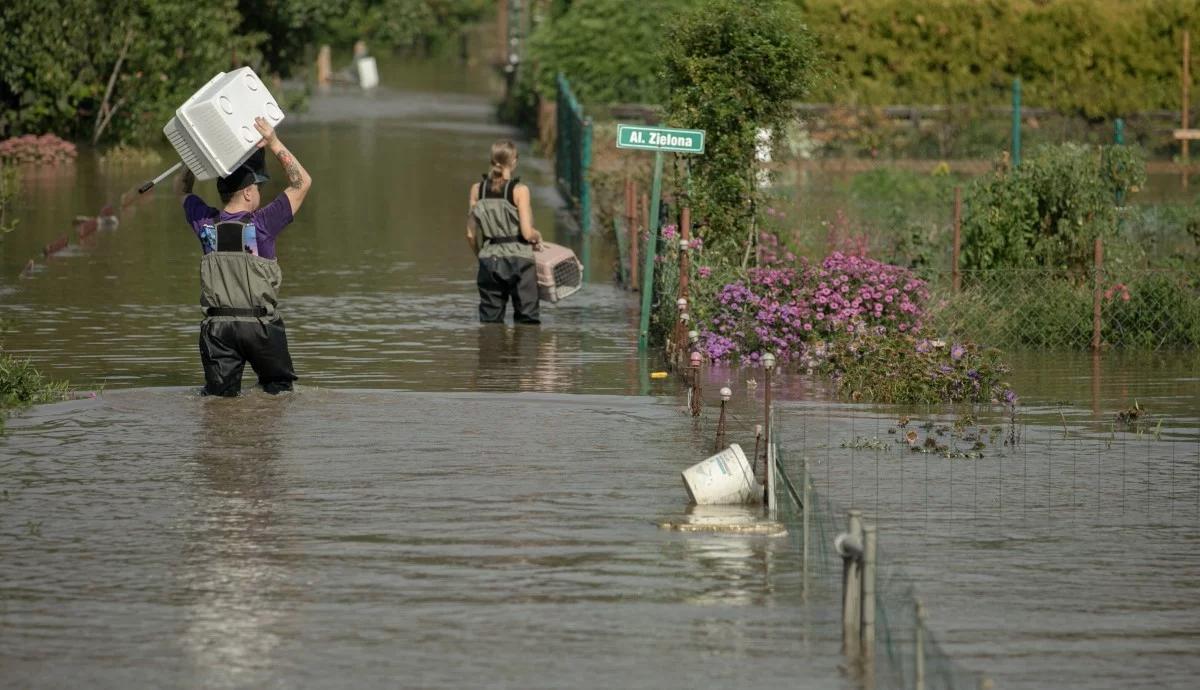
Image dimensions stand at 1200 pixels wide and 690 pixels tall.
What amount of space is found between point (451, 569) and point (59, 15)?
91.1 ft

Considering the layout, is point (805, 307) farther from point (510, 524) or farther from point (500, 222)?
point (510, 524)

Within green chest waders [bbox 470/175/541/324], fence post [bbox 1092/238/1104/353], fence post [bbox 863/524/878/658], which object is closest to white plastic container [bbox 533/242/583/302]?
green chest waders [bbox 470/175/541/324]

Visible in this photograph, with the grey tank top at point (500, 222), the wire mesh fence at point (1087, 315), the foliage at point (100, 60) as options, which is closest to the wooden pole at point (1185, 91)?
the foliage at point (100, 60)

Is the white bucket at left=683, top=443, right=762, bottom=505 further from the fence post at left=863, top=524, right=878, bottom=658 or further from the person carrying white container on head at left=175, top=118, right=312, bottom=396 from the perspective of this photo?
the person carrying white container on head at left=175, top=118, right=312, bottom=396

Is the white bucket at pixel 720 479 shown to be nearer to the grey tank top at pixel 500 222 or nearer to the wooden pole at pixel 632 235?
the grey tank top at pixel 500 222

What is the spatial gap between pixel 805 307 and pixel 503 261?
2.74 m

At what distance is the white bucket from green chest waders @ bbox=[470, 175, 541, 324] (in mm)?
6495

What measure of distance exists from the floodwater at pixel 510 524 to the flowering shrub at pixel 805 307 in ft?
1.74

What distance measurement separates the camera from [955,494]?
10656 mm

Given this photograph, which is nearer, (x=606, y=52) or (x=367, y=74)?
(x=606, y=52)

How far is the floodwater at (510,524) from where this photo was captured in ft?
25.5

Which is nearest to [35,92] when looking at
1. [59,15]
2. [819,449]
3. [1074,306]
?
[59,15]

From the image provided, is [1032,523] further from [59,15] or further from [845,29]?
[845,29]

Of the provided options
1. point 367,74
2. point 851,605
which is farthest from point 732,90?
point 367,74
